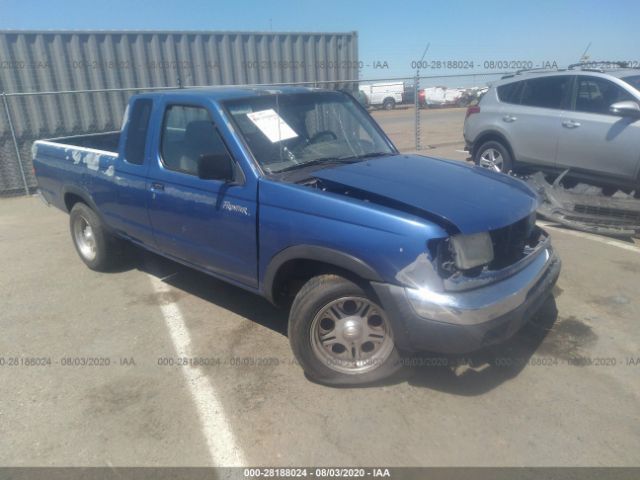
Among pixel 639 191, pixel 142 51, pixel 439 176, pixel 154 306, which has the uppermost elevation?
pixel 142 51

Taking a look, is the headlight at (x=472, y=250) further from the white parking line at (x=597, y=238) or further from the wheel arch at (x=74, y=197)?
the wheel arch at (x=74, y=197)

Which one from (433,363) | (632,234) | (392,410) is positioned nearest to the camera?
(392,410)

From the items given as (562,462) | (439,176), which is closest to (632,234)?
(439,176)

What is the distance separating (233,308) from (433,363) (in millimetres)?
1889

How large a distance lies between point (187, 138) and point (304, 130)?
930 mm

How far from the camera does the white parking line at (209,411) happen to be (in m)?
2.73

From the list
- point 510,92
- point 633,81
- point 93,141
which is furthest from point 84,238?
point 633,81

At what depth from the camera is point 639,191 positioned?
6445 mm

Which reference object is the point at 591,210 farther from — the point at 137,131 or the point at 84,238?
the point at 84,238

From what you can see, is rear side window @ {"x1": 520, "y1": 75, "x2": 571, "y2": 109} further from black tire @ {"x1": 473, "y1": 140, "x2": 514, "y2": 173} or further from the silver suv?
black tire @ {"x1": 473, "y1": 140, "x2": 514, "y2": 173}

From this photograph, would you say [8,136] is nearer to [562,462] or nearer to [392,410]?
[392,410]

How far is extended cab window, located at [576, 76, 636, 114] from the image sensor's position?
6.51m

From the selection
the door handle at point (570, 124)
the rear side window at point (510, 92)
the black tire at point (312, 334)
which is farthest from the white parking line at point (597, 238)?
the black tire at point (312, 334)

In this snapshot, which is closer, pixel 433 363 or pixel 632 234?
pixel 433 363
